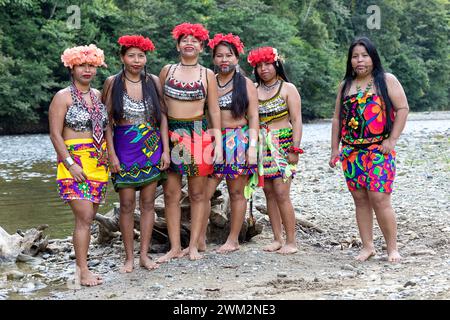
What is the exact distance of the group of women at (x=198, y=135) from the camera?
5746mm

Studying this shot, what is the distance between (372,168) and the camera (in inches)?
244

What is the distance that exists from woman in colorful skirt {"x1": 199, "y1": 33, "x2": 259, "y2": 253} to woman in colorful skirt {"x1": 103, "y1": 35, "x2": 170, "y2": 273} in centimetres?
61

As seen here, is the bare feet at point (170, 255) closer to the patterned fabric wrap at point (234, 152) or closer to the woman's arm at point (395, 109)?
the patterned fabric wrap at point (234, 152)

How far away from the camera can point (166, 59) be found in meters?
35.8

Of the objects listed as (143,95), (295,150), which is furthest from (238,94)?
(143,95)

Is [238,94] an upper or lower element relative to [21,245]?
upper

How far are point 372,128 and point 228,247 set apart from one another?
1675 mm

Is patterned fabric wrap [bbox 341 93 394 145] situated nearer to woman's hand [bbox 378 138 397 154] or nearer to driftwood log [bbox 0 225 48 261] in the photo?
woman's hand [bbox 378 138 397 154]

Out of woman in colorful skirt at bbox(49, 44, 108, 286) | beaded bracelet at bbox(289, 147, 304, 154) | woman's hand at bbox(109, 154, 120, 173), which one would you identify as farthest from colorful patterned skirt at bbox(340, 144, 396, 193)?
woman in colorful skirt at bbox(49, 44, 108, 286)

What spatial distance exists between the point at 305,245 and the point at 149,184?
6.53 ft

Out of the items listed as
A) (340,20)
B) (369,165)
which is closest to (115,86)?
(369,165)

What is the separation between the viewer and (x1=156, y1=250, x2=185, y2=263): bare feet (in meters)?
6.28

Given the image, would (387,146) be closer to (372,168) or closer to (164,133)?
(372,168)

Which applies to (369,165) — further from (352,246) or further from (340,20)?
→ (340,20)
